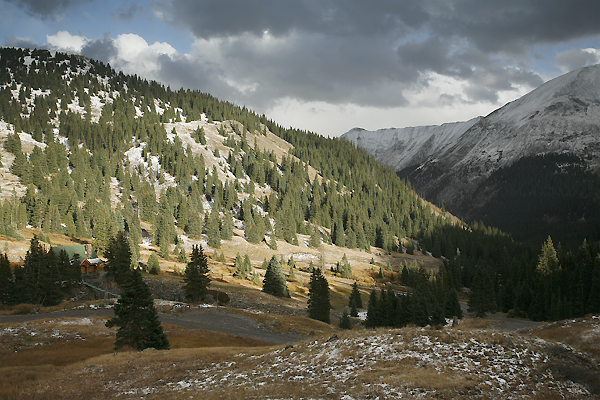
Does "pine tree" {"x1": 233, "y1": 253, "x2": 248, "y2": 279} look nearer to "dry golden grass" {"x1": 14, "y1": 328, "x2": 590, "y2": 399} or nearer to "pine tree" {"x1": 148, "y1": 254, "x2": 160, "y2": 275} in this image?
"pine tree" {"x1": 148, "y1": 254, "x2": 160, "y2": 275}

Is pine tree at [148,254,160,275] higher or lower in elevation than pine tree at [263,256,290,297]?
higher

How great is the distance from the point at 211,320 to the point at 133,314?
27981mm

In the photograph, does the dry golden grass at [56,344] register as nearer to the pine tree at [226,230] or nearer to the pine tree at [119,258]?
the pine tree at [119,258]

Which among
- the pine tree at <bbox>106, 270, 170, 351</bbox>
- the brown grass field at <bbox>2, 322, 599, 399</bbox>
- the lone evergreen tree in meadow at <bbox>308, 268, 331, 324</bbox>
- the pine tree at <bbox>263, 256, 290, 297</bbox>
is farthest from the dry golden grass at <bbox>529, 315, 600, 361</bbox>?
the pine tree at <bbox>263, 256, 290, 297</bbox>

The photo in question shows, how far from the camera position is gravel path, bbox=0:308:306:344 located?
5141 cm

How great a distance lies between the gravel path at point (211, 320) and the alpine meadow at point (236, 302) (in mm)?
437

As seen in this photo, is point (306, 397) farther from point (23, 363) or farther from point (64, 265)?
point (64, 265)

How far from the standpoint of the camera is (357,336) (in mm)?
27047

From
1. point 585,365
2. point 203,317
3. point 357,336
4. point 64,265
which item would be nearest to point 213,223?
point 64,265

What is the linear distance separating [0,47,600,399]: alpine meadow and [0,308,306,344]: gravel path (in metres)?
0.44

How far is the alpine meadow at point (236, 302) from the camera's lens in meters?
21.0

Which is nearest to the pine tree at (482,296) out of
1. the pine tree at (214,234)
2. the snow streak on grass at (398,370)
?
the snow streak on grass at (398,370)

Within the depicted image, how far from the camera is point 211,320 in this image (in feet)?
196

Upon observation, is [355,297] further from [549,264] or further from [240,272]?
[549,264]
